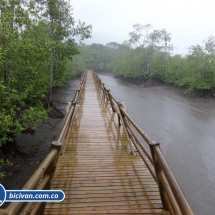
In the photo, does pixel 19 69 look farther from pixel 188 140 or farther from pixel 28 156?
pixel 188 140

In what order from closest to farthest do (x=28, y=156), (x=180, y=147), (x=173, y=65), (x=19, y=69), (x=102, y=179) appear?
(x=102, y=179)
(x=19, y=69)
(x=28, y=156)
(x=180, y=147)
(x=173, y=65)

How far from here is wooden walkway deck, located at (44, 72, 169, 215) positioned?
2.59 m

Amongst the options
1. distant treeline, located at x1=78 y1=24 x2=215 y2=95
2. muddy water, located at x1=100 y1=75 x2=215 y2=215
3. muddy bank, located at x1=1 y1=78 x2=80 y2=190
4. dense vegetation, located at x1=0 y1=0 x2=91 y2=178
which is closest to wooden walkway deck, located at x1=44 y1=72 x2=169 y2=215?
dense vegetation, located at x1=0 y1=0 x2=91 y2=178

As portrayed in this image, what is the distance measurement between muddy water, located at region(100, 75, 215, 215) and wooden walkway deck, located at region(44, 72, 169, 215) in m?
2.91

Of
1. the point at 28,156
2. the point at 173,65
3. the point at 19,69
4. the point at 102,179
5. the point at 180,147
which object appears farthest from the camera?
the point at 173,65

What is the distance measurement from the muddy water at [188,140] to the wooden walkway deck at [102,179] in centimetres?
291

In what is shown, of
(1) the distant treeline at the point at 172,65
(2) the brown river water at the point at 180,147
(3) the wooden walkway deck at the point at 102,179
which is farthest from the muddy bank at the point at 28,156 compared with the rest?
(1) the distant treeline at the point at 172,65

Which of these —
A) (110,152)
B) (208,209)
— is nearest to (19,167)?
(110,152)

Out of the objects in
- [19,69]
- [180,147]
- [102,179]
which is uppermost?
[19,69]

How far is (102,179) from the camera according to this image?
129 inches

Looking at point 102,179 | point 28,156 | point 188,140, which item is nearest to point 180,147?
point 188,140

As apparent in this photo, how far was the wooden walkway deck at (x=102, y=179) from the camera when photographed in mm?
2592

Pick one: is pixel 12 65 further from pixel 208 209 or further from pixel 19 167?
pixel 208 209

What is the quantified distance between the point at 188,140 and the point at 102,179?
26.2 ft
